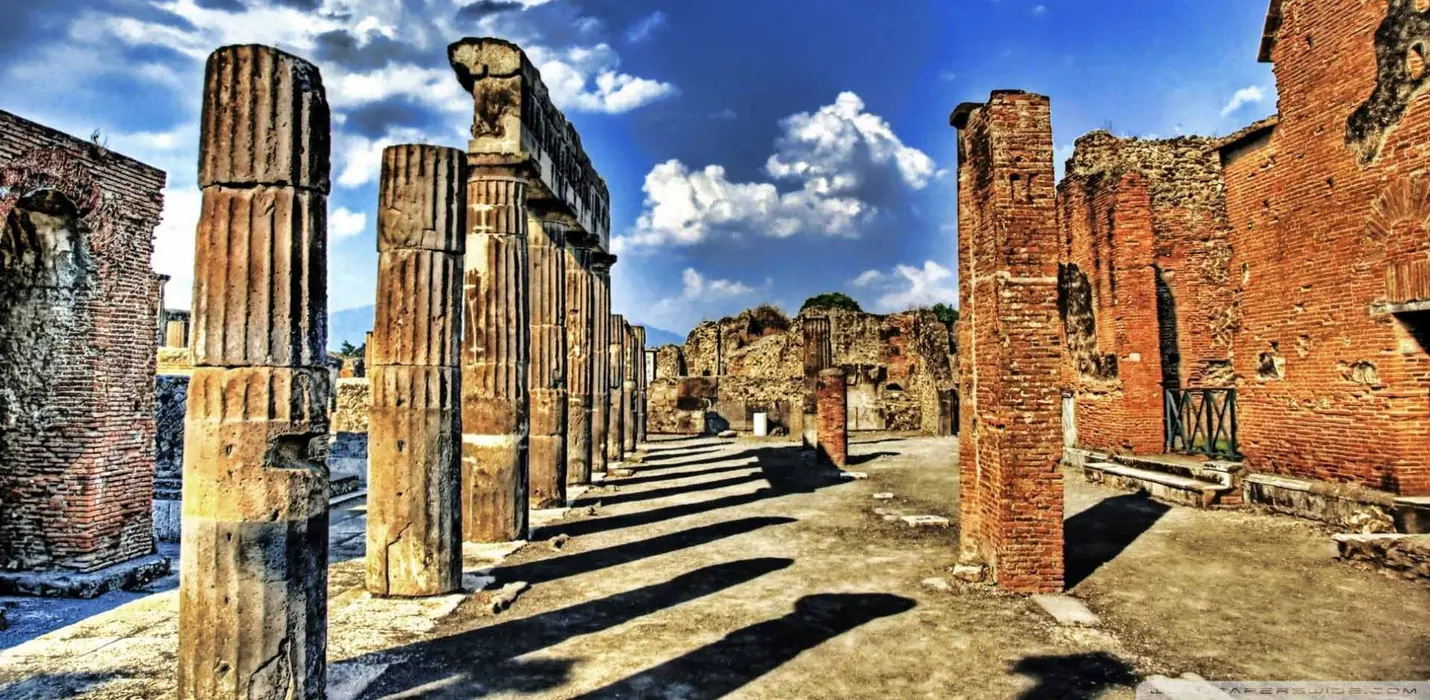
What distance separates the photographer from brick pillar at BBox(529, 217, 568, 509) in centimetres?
1123

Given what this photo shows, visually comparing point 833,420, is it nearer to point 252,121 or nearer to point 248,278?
point 248,278

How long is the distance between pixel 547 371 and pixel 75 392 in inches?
214

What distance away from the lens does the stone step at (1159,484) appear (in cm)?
1095

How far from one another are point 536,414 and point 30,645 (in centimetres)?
611

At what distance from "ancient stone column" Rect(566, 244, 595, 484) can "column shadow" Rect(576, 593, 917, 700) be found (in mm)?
7984

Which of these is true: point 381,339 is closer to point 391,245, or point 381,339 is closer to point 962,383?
point 391,245

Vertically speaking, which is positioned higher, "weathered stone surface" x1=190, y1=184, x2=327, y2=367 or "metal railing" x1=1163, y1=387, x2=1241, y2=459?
"weathered stone surface" x1=190, y1=184, x2=327, y2=367

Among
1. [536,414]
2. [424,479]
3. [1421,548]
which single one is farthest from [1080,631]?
[536,414]

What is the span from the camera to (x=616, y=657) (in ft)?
17.8

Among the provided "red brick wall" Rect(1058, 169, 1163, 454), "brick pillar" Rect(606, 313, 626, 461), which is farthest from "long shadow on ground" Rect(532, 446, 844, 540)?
"red brick wall" Rect(1058, 169, 1163, 454)

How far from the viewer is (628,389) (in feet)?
71.2

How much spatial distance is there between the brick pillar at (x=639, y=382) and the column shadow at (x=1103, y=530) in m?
14.1

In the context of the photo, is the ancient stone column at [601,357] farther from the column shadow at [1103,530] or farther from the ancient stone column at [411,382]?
the column shadow at [1103,530]

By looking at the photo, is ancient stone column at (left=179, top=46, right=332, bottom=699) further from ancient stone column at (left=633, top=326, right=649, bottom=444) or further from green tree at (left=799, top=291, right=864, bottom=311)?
green tree at (left=799, top=291, right=864, bottom=311)
